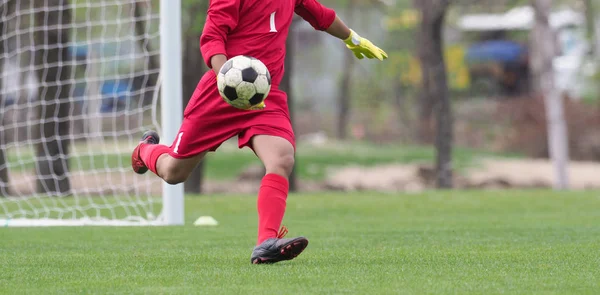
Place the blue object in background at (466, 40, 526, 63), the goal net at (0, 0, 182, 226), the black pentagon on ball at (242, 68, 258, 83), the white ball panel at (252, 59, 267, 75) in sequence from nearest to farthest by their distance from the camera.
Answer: the black pentagon on ball at (242, 68, 258, 83), the white ball panel at (252, 59, 267, 75), the goal net at (0, 0, 182, 226), the blue object in background at (466, 40, 526, 63)

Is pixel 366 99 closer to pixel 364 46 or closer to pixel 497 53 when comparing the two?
pixel 497 53

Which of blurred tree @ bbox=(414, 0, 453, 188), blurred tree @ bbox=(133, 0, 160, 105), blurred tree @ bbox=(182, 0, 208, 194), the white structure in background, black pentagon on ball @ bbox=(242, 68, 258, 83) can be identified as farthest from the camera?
the white structure in background

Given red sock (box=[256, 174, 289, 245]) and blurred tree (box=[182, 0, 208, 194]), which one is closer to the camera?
red sock (box=[256, 174, 289, 245])

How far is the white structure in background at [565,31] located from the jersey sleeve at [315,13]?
76.2 feet

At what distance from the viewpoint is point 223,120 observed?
6.13 metres

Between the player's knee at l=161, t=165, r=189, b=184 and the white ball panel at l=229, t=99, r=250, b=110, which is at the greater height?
the white ball panel at l=229, t=99, r=250, b=110

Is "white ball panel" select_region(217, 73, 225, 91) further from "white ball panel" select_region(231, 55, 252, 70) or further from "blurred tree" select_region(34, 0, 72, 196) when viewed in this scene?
"blurred tree" select_region(34, 0, 72, 196)

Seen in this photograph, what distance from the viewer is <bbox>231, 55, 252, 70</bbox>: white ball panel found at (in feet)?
18.7

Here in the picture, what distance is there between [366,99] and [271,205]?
27.1 m

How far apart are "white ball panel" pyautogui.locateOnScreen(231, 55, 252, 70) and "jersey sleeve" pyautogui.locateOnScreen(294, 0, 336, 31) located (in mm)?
938

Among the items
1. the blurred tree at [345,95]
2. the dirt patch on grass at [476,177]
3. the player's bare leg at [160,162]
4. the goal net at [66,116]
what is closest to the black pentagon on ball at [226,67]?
the player's bare leg at [160,162]

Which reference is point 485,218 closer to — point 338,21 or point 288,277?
point 338,21

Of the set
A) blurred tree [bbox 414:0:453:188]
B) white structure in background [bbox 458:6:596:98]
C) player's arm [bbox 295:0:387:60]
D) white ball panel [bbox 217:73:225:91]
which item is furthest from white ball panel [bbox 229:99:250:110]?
white structure in background [bbox 458:6:596:98]

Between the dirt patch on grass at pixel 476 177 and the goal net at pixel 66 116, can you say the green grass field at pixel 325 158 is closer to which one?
the dirt patch on grass at pixel 476 177
